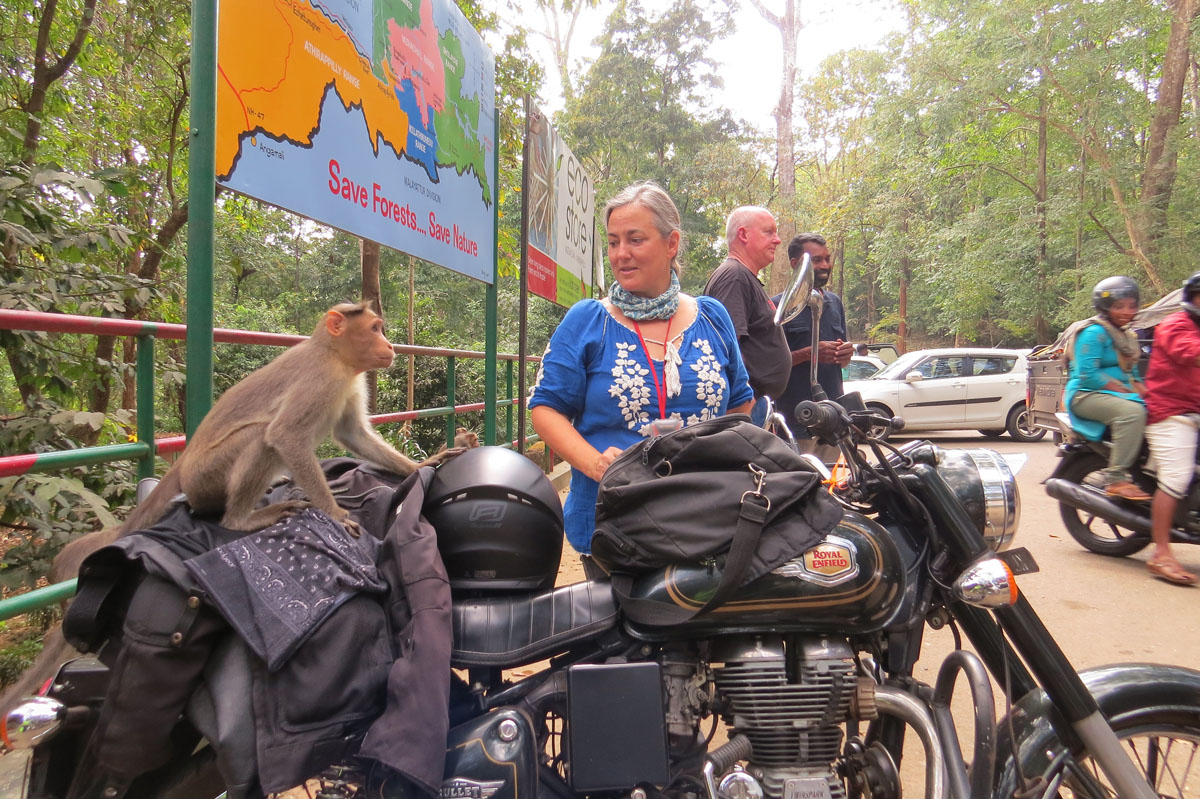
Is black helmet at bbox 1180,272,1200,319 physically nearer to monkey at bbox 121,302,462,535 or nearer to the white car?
monkey at bbox 121,302,462,535

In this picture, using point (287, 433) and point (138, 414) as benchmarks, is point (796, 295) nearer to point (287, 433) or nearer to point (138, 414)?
point (287, 433)

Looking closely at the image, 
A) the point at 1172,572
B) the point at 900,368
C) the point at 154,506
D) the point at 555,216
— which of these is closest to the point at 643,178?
the point at 900,368

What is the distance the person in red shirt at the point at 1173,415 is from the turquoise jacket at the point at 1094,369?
1.12 ft

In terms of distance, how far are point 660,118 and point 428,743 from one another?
21410mm

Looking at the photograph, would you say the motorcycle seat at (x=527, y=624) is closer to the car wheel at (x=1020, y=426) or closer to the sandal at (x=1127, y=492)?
the sandal at (x=1127, y=492)

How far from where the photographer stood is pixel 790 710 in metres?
1.36

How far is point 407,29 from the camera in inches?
131

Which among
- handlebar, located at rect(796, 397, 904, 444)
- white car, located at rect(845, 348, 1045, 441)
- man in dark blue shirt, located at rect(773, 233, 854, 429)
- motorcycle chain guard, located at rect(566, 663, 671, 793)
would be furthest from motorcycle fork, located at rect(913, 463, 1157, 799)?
white car, located at rect(845, 348, 1045, 441)

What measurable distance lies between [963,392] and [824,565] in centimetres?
1138

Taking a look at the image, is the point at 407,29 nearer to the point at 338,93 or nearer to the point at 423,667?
the point at 338,93

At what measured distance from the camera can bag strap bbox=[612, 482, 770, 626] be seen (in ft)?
4.22

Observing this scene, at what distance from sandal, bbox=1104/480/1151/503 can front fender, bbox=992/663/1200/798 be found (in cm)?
354

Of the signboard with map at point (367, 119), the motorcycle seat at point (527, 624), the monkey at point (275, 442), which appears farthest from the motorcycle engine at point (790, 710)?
the signboard with map at point (367, 119)

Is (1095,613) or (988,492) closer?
(988,492)
